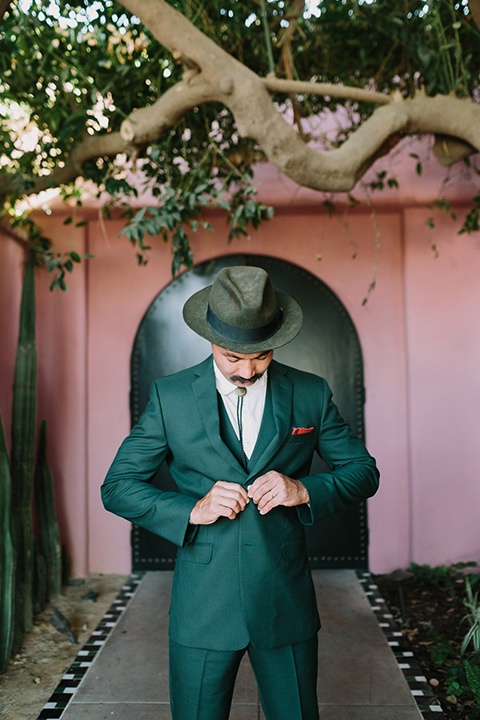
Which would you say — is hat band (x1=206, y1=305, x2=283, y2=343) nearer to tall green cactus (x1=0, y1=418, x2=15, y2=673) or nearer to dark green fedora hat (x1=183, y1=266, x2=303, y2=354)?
dark green fedora hat (x1=183, y1=266, x2=303, y2=354)

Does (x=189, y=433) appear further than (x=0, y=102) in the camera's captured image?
No

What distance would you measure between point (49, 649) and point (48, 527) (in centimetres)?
91

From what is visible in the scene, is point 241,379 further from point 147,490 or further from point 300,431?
point 147,490

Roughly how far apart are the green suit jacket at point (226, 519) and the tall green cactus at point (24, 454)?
80.2 inches

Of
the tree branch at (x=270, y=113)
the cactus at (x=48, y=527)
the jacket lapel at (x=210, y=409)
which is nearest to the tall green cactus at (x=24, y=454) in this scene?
the cactus at (x=48, y=527)

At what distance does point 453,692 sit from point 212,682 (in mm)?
1859

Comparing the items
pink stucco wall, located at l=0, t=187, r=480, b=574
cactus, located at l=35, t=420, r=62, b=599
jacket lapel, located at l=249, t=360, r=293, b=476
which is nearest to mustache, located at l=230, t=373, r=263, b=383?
jacket lapel, located at l=249, t=360, r=293, b=476

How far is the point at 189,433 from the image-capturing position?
188cm

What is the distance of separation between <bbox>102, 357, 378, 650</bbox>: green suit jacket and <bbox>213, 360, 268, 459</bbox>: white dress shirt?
0.11ft

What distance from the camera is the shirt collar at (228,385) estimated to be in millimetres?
1899

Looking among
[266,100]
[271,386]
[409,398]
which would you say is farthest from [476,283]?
[271,386]

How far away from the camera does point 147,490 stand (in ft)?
6.00

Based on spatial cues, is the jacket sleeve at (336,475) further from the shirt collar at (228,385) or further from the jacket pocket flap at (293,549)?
the shirt collar at (228,385)

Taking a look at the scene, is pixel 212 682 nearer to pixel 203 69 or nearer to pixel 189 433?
pixel 189 433
